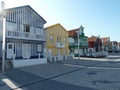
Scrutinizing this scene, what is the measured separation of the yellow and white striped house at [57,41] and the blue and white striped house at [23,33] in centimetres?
309

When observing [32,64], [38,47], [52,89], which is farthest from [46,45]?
[52,89]

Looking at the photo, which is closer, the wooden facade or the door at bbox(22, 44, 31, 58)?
the wooden facade

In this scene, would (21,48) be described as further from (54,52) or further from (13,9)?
(54,52)

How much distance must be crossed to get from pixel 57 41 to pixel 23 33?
11.0 m

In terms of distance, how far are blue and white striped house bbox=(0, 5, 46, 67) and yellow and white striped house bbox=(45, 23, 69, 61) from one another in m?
3.09

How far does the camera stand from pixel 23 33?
2248 centimetres

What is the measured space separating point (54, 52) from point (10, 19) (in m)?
12.4

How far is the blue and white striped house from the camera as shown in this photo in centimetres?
2123

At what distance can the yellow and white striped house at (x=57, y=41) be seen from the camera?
29.6 m

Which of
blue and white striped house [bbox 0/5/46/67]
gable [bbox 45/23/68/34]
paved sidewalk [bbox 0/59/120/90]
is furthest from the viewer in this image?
gable [bbox 45/23/68/34]

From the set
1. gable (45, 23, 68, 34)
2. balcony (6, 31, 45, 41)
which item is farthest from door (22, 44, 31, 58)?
gable (45, 23, 68, 34)

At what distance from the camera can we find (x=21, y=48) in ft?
75.4

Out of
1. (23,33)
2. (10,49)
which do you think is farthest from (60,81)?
(23,33)

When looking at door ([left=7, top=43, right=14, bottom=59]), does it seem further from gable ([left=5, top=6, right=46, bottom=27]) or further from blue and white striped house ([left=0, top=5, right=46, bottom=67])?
gable ([left=5, top=6, right=46, bottom=27])
